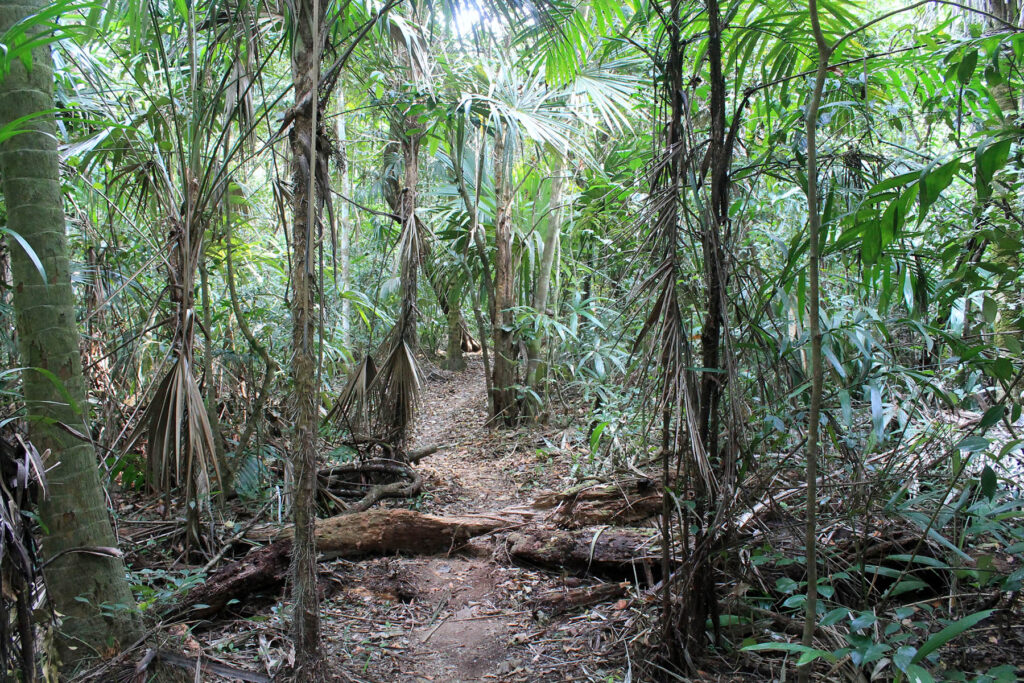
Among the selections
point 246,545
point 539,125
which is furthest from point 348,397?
point 539,125

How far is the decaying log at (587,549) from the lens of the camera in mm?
2881

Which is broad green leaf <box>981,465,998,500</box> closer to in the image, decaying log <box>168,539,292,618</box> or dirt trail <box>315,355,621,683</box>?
dirt trail <box>315,355,621,683</box>

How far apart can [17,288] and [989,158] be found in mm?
2720

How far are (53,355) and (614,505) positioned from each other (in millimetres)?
2588

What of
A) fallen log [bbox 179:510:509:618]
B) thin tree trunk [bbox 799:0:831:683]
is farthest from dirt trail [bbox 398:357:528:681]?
thin tree trunk [bbox 799:0:831:683]

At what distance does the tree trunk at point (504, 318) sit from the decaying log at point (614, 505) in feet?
9.25

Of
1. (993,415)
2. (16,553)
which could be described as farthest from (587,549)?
(16,553)

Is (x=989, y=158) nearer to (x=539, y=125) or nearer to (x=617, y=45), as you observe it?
(x=617, y=45)

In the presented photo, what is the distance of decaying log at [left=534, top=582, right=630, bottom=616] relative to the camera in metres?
2.79

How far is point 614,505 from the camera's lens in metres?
3.30

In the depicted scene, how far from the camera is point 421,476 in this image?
467 centimetres

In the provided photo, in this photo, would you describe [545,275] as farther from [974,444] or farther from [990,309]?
[974,444]

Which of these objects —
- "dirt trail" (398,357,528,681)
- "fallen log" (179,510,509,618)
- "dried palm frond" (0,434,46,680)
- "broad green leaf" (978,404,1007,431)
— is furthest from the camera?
"fallen log" (179,510,509,618)

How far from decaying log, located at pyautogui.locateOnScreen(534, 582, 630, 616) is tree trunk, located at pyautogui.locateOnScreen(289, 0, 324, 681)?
116 centimetres
